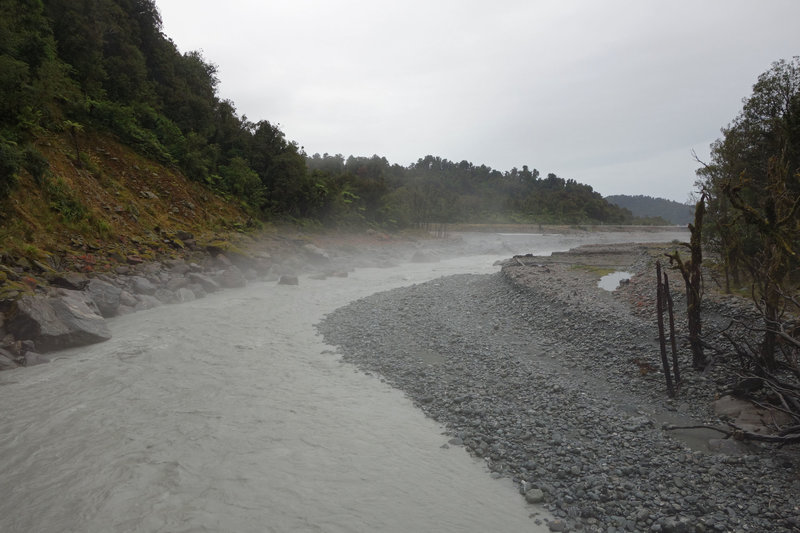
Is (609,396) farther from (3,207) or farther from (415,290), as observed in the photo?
(3,207)

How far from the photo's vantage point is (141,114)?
26922 mm

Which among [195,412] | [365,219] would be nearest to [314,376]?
[195,412]

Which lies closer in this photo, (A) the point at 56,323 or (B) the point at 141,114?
(A) the point at 56,323

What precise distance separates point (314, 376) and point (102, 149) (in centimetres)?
2145

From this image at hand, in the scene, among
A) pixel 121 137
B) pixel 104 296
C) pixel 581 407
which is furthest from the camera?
pixel 121 137

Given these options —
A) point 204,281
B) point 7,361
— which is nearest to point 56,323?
point 7,361

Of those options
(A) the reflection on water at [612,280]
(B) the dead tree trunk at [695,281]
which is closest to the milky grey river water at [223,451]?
(B) the dead tree trunk at [695,281]

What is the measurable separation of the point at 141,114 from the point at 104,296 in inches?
741

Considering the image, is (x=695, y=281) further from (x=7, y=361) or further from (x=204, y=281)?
(x=204, y=281)

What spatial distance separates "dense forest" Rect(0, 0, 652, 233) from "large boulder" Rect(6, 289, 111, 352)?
6.29 meters

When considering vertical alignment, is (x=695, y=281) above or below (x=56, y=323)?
above

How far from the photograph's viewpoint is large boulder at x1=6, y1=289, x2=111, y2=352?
9.96 m

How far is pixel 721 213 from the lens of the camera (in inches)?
636

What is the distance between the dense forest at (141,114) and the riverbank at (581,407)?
1526 centimetres
